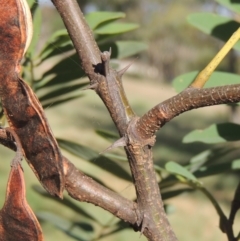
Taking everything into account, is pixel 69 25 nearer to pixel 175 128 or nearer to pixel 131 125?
pixel 131 125

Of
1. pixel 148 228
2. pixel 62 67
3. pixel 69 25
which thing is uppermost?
pixel 62 67

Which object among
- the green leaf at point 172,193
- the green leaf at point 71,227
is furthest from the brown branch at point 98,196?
the green leaf at point 71,227

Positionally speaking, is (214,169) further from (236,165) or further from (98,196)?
(98,196)

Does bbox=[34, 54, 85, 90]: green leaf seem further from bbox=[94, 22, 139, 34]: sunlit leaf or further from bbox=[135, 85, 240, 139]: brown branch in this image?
bbox=[135, 85, 240, 139]: brown branch

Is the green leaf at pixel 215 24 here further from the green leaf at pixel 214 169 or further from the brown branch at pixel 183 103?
the brown branch at pixel 183 103

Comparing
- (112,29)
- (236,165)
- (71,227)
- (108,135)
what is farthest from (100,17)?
(71,227)

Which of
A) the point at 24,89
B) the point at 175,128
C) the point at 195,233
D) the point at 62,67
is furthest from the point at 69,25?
the point at 175,128

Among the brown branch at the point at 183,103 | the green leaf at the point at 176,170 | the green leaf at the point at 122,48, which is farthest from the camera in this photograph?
the green leaf at the point at 122,48
